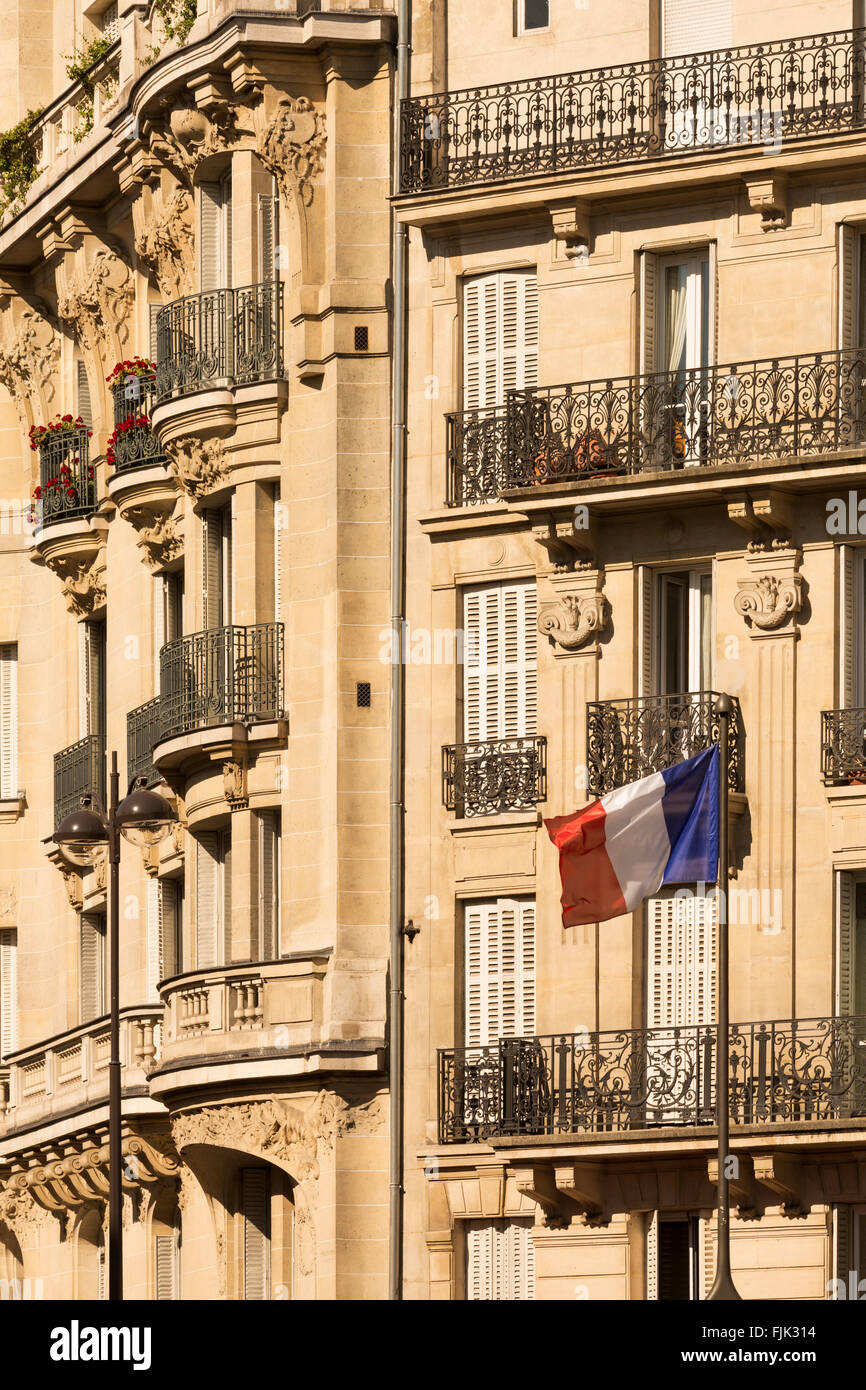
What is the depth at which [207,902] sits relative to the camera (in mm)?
48031

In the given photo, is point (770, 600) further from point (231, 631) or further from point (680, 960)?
point (231, 631)

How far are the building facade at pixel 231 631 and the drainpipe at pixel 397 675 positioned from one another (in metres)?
0.25

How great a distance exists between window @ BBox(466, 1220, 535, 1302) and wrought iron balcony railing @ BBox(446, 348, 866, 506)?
26.2 feet

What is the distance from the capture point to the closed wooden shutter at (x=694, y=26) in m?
44.9

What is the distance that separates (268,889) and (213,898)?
3.84 ft

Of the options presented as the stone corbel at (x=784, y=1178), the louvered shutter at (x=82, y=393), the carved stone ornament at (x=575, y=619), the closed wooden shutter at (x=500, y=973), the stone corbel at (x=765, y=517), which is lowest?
the stone corbel at (x=784, y=1178)

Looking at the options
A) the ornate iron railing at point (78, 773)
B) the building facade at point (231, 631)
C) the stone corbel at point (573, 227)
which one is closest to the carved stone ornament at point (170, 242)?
the building facade at point (231, 631)

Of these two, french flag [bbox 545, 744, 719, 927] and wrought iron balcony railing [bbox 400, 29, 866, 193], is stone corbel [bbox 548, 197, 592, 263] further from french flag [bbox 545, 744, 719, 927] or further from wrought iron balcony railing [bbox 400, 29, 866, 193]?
french flag [bbox 545, 744, 719, 927]

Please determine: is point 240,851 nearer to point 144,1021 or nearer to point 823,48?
point 144,1021

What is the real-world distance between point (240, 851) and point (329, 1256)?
17.0ft

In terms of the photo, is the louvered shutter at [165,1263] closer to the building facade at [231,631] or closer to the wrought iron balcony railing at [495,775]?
the building facade at [231,631]

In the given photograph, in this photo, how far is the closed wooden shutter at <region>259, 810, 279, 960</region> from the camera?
47.0 meters

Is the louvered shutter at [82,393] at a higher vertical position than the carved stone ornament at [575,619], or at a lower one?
higher

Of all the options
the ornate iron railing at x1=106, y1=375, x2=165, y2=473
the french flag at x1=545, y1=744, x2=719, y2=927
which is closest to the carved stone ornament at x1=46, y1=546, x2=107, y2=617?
the ornate iron railing at x1=106, y1=375, x2=165, y2=473
